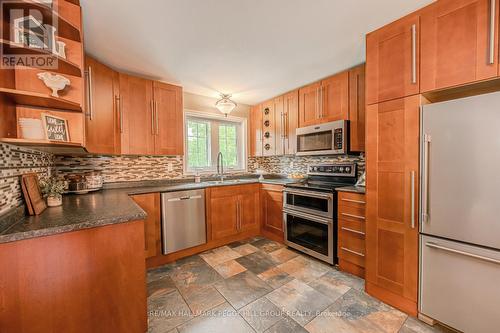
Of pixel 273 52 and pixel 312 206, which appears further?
pixel 312 206

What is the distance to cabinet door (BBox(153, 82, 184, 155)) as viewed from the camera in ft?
8.68

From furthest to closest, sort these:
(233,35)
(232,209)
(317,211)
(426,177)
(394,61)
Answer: (232,209), (317,211), (233,35), (394,61), (426,177)

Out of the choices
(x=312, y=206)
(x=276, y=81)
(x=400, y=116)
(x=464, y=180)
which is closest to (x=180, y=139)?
(x=276, y=81)

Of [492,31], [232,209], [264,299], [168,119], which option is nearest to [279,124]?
[232,209]

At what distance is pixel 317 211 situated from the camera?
2.38 m

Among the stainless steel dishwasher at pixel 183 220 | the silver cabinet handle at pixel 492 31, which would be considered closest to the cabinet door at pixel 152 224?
the stainless steel dishwasher at pixel 183 220

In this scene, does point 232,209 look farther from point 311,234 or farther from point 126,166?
point 126,166

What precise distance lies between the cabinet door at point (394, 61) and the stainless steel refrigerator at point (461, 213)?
261 millimetres

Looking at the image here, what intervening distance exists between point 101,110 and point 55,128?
95 centimetres

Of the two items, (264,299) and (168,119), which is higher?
(168,119)

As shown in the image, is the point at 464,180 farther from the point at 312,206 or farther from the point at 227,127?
the point at 227,127

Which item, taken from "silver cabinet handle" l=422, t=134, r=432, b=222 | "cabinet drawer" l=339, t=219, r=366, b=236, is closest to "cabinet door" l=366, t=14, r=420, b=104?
"silver cabinet handle" l=422, t=134, r=432, b=222

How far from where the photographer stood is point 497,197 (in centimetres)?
117

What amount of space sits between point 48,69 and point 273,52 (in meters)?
1.78
